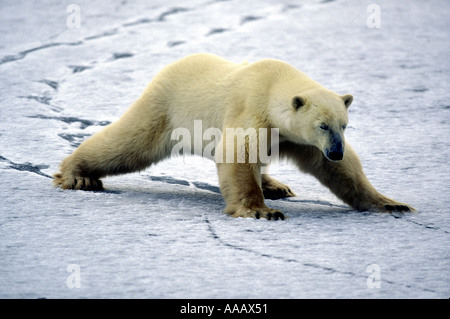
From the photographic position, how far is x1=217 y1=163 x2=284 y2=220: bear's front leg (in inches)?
164

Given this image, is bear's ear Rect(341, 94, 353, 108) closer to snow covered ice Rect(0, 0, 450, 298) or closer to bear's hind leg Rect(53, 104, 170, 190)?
snow covered ice Rect(0, 0, 450, 298)

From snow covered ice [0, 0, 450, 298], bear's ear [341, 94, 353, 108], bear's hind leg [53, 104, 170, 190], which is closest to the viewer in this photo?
snow covered ice [0, 0, 450, 298]

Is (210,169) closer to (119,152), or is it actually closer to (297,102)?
(119,152)

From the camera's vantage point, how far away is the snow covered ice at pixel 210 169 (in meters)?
3.23

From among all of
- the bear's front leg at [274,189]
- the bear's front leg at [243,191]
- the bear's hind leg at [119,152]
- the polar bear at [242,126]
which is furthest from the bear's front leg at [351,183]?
the bear's hind leg at [119,152]

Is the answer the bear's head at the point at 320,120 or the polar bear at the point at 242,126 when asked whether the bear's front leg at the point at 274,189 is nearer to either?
the polar bear at the point at 242,126

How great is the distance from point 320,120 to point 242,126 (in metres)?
0.49

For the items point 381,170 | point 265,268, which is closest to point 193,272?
point 265,268

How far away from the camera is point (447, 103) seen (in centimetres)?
700

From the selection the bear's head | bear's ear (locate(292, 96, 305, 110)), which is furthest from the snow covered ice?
bear's ear (locate(292, 96, 305, 110))

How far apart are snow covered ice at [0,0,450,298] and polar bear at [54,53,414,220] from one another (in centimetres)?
15

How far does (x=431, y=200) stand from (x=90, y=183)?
2.13m

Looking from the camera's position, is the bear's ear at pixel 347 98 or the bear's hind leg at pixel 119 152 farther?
the bear's hind leg at pixel 119 152

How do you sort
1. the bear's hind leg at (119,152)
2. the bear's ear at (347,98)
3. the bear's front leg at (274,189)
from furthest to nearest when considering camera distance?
the bear's front leg at (274,189), the bear's hind leg at (119,152), the bear's ear at (347,98)
